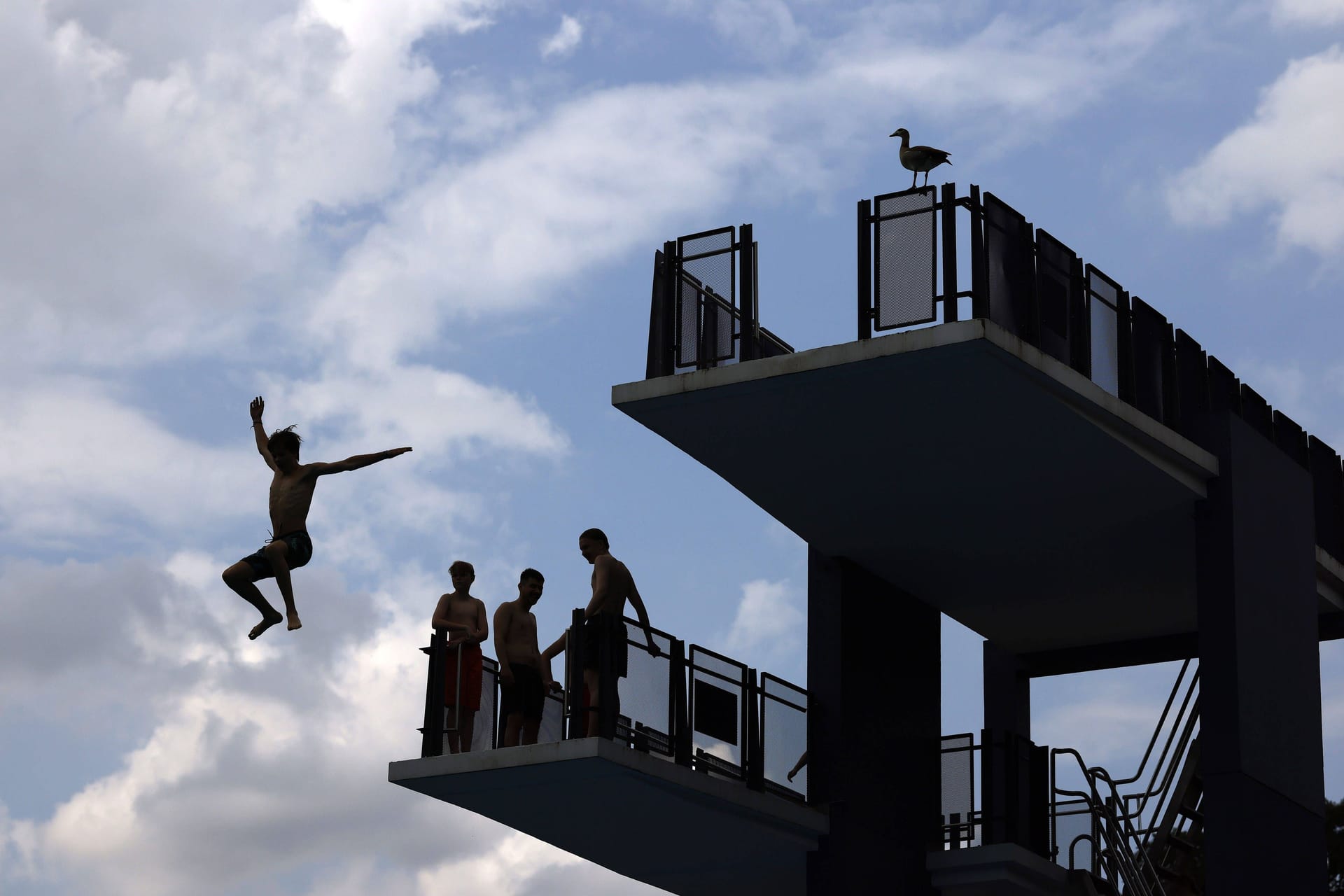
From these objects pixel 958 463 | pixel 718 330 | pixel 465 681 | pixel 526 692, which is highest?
pixel 718 330

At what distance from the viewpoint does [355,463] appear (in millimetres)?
17344

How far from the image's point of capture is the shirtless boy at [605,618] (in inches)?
738

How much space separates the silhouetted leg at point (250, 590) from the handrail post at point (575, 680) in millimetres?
3043

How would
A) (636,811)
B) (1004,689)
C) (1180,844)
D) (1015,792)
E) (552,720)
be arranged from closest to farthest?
(636,811) → (552,720) → (1015,792) → (1180,844) → (1004,689)

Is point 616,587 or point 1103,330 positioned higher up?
point 1103,330

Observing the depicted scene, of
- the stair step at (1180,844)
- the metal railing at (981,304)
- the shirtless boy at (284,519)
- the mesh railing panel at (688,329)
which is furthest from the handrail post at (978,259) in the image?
the stair step at (1180,844)

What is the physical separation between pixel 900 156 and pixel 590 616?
4882 mm

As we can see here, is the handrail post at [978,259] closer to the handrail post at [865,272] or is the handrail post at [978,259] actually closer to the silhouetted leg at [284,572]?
the handrail post at [865,272]

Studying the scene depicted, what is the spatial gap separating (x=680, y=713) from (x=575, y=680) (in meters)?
1.38

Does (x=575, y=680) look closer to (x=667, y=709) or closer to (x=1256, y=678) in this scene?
(x=667, y=709)

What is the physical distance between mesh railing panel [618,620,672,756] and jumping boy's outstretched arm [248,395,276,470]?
140 inches

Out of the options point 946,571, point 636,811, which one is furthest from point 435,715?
point 946,571

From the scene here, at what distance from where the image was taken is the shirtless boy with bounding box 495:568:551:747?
19500mm

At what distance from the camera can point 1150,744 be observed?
24672 mm
